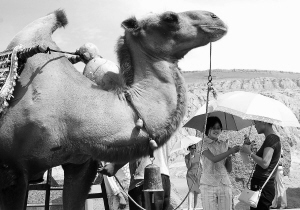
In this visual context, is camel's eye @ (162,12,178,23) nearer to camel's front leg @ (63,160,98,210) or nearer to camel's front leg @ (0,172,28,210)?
camel's front leg @ (63,160,98,210)

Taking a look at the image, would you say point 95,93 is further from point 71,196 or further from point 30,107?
point 71,196

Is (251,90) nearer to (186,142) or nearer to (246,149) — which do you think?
(186,142)

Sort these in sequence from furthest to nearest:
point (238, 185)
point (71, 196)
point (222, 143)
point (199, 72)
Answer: point (199, 72) → point (238, 185) → point (222, 143) → point (71, 196)

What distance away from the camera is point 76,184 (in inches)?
183

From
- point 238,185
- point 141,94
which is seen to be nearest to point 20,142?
point 141,94

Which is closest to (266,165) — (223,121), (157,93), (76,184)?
(223,121)

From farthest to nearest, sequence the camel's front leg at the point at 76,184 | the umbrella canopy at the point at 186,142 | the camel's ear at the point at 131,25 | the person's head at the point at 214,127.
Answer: the umbrella canopy at the point at 186,142 → the person's head at the point at 214,127 → the camel's front leg at the point at 76,184 → the camel's ear at the point at 131,25

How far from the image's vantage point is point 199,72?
85938mm

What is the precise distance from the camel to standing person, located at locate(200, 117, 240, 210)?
116 inches

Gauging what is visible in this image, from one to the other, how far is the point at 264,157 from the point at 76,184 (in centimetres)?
300

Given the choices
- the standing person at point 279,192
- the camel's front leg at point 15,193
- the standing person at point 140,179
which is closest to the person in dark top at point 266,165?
the standing person at point 140,179

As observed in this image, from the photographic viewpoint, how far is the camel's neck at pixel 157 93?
391cm

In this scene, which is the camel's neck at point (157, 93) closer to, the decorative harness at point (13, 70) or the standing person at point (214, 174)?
the decorative harness at point (13, 70)

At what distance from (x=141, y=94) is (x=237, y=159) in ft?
34.4
